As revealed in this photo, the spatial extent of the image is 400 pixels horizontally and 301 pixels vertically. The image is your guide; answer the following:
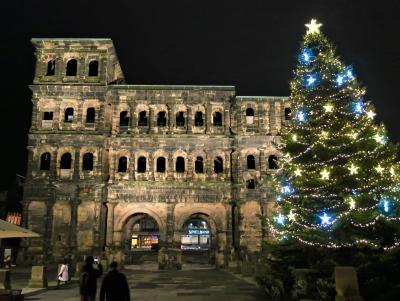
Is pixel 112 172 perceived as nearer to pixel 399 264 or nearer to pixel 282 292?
pixel 282 292

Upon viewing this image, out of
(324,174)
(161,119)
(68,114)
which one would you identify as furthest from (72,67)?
(324,174)

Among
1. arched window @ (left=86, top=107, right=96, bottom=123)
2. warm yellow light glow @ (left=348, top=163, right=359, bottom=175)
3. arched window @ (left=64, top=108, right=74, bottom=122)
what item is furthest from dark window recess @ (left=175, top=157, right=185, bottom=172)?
warm yellow light glow @ (left=348, top=163, right=359, bottom=175)

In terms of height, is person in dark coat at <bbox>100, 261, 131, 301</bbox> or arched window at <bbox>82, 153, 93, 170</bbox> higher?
arched window at <bbox>82, 153, 93, 170</bbox>

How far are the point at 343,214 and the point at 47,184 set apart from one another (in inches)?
1038

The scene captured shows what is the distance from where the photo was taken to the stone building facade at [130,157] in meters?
34.0

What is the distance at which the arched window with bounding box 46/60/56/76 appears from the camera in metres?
36.8

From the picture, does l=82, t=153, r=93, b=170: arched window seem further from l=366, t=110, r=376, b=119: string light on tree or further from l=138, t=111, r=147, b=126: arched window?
l=366, t=110, r=376, b=119: string light on tree

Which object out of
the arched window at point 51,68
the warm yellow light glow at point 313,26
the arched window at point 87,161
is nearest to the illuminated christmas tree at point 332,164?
the warm yellow light glow at point 313,26

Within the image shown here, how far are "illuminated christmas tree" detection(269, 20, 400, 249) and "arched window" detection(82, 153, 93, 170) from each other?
22591mm

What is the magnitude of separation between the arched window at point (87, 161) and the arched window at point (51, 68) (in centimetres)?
783

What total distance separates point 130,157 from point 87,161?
399 cm

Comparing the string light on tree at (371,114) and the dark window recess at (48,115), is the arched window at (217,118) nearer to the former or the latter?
the dark window recess at (48,115)

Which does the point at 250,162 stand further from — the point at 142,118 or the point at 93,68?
the point at 93,68

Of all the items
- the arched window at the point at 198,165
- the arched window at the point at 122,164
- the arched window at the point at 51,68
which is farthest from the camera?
the arched window at the point at 51,68
